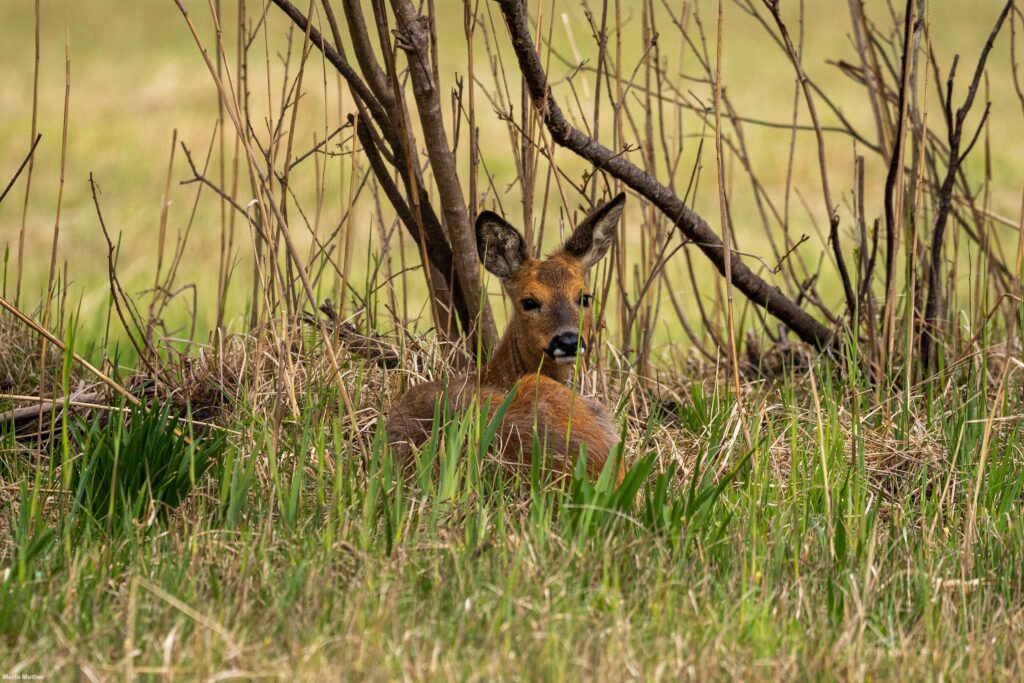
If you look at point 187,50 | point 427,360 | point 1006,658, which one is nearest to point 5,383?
point 427,360

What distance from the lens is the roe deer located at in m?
3.74

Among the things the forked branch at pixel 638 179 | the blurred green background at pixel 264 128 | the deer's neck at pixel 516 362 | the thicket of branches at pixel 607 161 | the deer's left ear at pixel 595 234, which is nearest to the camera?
the forked branch at pixel 638 179

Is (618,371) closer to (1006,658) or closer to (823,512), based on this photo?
(823,512)

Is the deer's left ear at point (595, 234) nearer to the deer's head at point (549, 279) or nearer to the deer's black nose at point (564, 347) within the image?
the deer's head at point (549, 279)

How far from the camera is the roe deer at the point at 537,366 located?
3744 millimetres

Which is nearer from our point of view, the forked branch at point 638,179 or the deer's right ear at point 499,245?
the forked branch at point 638,179

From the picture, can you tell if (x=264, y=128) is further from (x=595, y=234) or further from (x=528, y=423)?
(x=528, y=423)

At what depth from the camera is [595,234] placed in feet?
15.9

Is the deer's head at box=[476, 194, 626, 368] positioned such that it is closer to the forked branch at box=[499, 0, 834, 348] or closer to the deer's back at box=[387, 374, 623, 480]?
the forked branch at box=[499, 0, 834, 348]

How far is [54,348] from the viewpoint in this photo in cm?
496

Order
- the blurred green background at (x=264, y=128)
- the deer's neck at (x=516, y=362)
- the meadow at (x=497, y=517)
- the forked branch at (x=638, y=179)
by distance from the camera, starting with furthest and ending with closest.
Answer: the blurred green background at (x=264, y=128) → the deer's neck at (x=516, y=362) → the forked branch at (x=638, y=179) → the meadow at (x=497, y=517)

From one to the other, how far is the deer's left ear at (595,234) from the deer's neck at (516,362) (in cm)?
37

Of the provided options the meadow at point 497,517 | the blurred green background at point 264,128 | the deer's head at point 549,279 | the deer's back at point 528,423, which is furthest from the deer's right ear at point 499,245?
the blurred green background at point 264,128

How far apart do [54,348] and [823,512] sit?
2.94 meters
